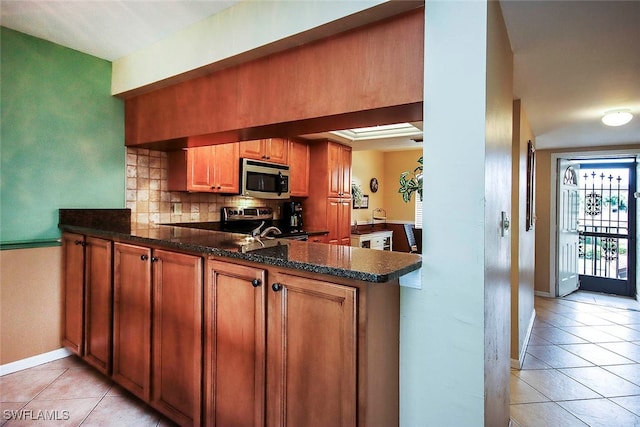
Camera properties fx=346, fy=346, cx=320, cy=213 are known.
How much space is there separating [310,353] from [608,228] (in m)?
5.88

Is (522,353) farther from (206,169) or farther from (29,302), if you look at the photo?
(29,302)

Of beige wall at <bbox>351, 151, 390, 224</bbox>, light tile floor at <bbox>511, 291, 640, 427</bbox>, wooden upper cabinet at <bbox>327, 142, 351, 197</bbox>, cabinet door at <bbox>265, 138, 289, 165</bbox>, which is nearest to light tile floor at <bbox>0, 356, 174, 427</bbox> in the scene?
light tile floor at <bbox>511, 291, 640, 427</bbox>

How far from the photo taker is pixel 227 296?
5.24 ft

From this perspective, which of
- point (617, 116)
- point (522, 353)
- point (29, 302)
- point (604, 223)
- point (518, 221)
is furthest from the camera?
point (604, 223)

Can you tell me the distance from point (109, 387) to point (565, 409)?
9.90 feet

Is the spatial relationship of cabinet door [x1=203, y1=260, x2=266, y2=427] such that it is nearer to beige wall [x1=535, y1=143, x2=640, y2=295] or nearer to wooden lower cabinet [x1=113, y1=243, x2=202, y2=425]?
wooden lower cabinet [x1=113, y1=243, x2=202, y2=425]

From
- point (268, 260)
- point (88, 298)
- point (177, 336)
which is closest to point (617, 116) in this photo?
point (268, 260)

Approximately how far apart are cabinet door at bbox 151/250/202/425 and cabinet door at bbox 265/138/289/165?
2.43 m

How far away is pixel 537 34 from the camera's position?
5.99ft

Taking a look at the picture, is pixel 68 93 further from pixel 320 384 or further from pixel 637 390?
pixel 637 390

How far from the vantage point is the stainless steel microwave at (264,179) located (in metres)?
3.74

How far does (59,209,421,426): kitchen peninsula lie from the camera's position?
1238 millimetres

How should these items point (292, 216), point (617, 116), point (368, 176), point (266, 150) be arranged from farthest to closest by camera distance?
point (368, 176) < point (292, 216) < point (266, 150) < point (617, 116)

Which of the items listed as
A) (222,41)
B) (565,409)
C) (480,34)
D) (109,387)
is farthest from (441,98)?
(109,387)
